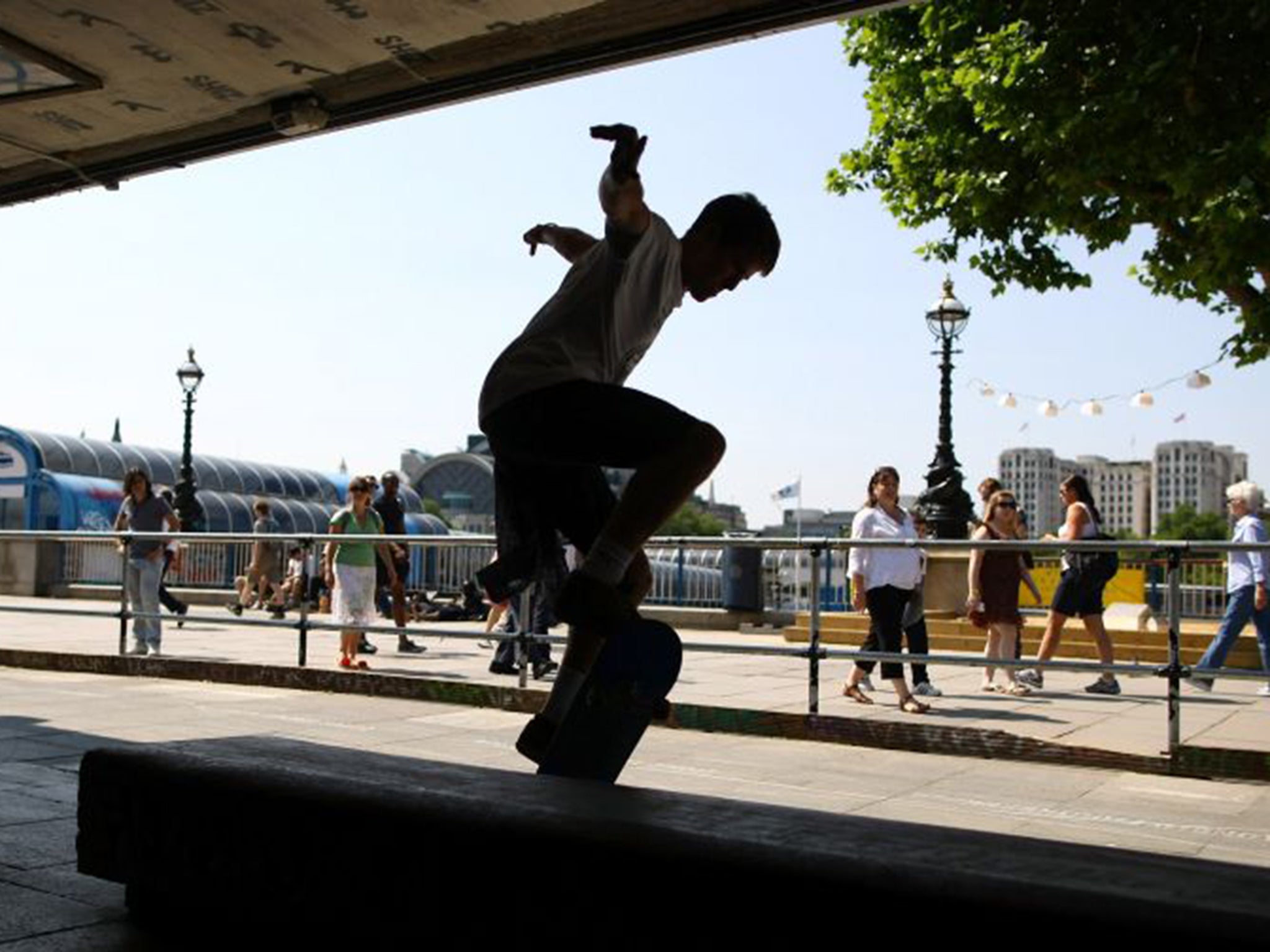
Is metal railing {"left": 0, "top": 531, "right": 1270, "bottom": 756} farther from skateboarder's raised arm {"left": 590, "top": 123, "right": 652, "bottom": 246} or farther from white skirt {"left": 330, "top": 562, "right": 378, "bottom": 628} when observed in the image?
skateboarder's raised arm {"left": 590, "top": 123, "right": 652, "bottom": 246}

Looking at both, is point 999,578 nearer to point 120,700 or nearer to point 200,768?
point 120,700

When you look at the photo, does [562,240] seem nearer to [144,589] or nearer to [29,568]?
[144,589]

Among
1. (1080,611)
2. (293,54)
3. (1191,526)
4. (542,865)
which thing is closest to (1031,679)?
(1080,611)

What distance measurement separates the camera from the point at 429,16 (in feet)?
16.1

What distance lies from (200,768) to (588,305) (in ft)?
4.80

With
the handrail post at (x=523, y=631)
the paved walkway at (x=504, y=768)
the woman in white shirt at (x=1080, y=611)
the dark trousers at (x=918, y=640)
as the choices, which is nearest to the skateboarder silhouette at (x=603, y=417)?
the paved walkway at (x=504, y=768)

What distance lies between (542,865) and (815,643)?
6.87 metres

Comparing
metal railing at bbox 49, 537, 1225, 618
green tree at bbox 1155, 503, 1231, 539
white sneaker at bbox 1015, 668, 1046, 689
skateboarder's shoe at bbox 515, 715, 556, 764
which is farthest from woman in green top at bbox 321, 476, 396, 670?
green tree at bbox 1155, 503, 1231, 539

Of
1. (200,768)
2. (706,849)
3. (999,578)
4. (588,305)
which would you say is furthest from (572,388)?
(999,578)

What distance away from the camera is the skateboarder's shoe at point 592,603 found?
3.28 m

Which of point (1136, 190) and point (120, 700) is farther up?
point (1136, 190)

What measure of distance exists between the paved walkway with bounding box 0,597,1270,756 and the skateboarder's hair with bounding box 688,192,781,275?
17.6ft

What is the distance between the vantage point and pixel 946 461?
21641 mm

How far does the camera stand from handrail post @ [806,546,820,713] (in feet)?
29.0
